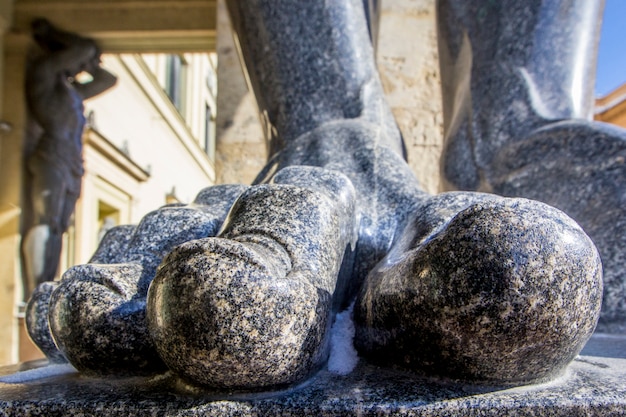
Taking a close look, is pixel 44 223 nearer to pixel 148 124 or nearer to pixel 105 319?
pixel 105 319

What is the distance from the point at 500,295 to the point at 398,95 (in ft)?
6.94

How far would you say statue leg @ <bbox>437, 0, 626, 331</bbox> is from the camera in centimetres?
109

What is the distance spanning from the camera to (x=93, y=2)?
17.7ft

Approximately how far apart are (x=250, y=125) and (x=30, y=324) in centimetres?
188

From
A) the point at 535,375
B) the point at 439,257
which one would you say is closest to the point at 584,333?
the point at 535,375

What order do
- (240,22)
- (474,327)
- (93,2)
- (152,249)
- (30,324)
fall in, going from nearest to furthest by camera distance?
Answer: (474,327), (152,249), (30,324), (240,22), (93,2)

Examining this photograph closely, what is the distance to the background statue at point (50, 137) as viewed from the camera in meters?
5.30

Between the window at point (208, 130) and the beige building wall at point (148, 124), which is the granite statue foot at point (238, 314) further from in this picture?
the window at point (208, 130)

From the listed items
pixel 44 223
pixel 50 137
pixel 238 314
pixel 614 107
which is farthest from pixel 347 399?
pixel 614 107

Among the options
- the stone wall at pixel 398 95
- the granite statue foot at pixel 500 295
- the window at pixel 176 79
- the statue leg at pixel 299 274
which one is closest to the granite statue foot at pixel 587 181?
the statue leg at pixel 299 274

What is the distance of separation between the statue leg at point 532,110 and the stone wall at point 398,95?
3.36 feet

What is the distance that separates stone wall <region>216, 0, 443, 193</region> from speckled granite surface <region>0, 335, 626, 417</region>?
1768 millimetres

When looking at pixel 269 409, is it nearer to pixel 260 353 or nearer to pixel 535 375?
pixel 260 353

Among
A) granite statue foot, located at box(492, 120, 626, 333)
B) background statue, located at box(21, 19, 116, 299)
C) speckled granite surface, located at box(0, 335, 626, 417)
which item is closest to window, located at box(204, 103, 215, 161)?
background statue, located at box(21, 19, 116, 299)
